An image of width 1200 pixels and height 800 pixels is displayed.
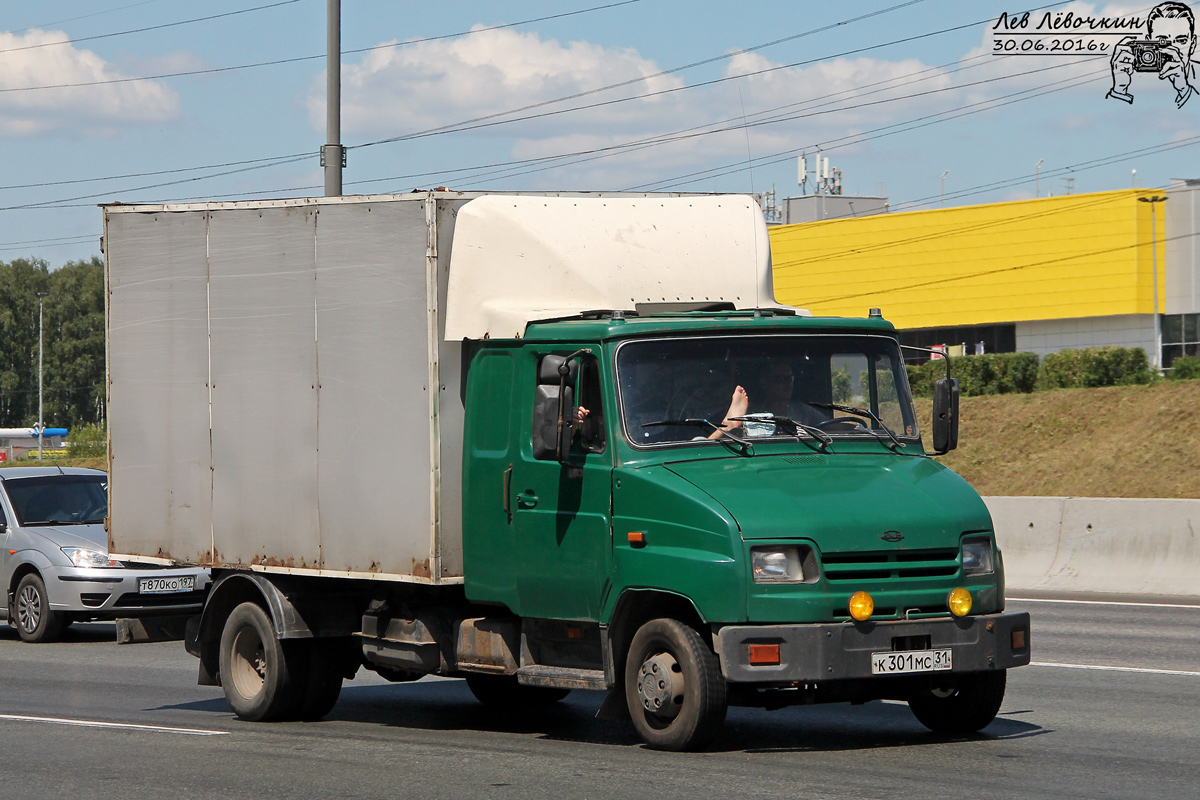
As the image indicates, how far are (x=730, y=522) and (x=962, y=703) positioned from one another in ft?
6.29

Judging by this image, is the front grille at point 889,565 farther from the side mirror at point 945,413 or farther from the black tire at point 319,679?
the black tire at point 319,679

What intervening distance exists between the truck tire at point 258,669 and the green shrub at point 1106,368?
3338 cm

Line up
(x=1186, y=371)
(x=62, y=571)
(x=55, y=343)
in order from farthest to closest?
(x=55, y=343) → (x=1186, y=371) → (x=62, y=571)

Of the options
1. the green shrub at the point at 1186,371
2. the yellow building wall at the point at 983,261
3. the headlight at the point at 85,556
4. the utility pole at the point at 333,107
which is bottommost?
the headlight at the point at 85,556

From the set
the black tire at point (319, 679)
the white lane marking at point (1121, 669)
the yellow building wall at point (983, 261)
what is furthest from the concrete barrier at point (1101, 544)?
the yellow building wall at point (983, 261)

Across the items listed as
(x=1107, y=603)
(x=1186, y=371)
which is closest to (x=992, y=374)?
(x=1186, y=371)

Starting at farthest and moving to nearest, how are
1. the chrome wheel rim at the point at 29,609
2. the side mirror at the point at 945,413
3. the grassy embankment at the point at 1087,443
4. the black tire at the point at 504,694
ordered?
the grassy embankment at the point at 1087,443 → the chrome wheel rim at the point at 29,609 → the black tire at the point at 504,694 → the side mirror at the point at 945,413

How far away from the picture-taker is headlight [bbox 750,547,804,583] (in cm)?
795

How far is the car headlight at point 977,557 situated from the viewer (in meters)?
8.34

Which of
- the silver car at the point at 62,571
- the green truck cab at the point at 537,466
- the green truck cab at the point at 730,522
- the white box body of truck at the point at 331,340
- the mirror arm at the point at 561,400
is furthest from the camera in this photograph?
the silver car at the point at 62,571

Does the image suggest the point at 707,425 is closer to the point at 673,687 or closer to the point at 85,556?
the point at 673,687

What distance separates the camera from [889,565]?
810 cm

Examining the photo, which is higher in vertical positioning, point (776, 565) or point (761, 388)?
point (761, 388)

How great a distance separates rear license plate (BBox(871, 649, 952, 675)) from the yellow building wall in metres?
61.0
